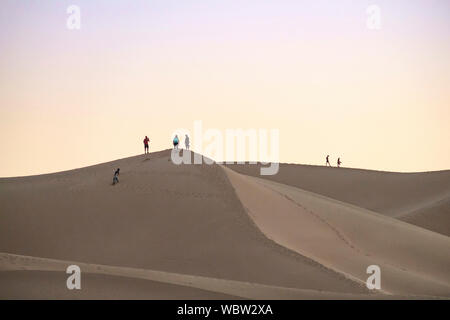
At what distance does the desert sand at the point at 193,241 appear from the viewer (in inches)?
741

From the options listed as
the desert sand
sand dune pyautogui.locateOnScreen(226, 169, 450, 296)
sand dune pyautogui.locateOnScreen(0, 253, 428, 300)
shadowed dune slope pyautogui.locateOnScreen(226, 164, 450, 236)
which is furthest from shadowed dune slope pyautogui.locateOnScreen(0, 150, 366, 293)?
shadowed dune slope pyautogui.locateOnScreen(226, 164, 450, 236)

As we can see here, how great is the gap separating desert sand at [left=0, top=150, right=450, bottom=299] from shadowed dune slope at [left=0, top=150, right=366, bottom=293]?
0.13ft

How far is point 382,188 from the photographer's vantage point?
56.7 meters

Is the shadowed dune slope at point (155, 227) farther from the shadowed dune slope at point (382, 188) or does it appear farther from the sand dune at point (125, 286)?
the shadowed dune slope at point (382, 188)

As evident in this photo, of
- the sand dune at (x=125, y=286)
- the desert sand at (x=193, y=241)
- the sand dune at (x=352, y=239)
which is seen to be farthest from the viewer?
the sand dune at (x=352, y=239)

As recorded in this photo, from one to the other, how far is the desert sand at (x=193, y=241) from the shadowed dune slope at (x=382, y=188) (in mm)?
15124

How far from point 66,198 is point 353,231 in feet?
35.4

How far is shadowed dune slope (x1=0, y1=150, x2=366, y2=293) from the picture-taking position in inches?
877

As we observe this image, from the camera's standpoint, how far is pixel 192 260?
900 inches

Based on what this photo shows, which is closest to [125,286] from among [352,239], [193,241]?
[193,241]

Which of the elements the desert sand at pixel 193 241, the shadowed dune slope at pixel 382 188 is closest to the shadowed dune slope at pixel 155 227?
the desert sand at pixel 193 241

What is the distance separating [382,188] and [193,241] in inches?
1358
